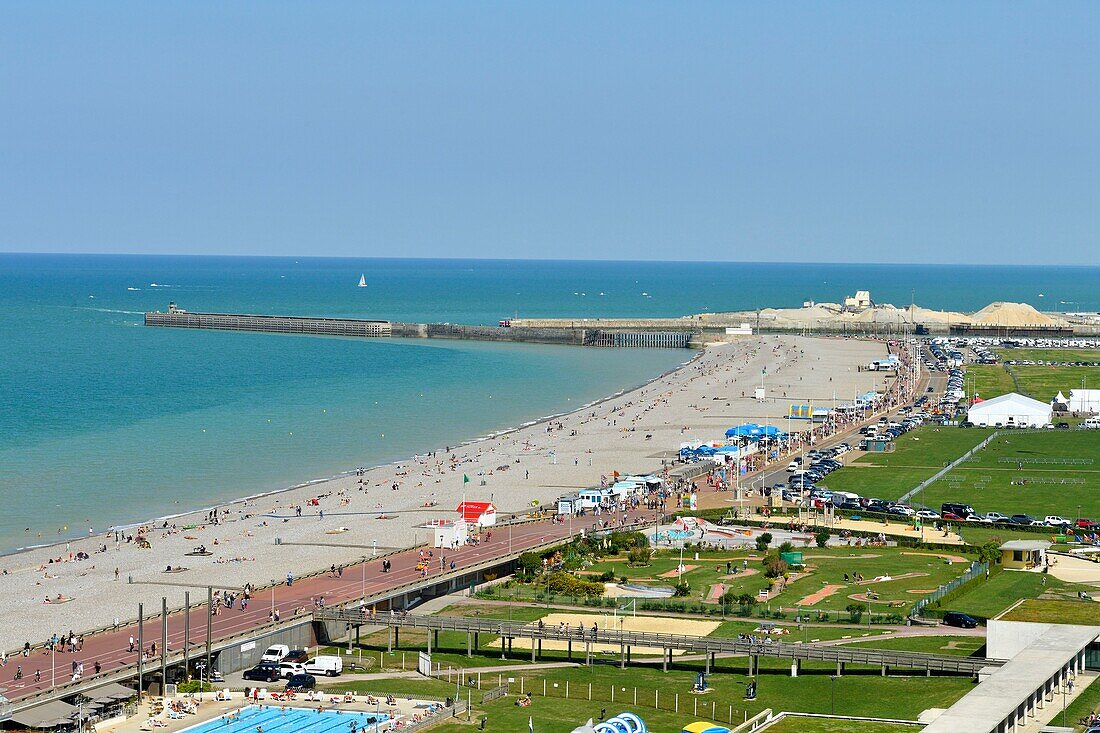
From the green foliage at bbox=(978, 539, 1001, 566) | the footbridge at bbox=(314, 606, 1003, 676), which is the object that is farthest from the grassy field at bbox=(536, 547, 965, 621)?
the footbridge at bbox=(314, 606, 1003, 676)

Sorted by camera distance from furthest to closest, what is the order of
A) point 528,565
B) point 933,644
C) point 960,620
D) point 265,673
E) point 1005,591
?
1. point 528,565
2. point 1005,591
3. point 960,620
4. point 933,644
5. point 265,673

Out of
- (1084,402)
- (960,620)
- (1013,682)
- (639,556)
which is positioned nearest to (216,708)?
(1013,682)

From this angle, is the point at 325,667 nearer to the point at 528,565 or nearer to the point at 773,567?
the point at 528,565

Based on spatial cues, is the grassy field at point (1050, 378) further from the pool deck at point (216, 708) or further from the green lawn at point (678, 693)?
the pool deck at point (216, 708)

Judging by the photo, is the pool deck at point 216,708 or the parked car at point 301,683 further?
the parked car at point 301,683

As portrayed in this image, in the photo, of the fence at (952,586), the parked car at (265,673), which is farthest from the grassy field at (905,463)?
the parked car at (265,673)

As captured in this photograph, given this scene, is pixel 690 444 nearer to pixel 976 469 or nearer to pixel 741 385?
pixel 976 469
